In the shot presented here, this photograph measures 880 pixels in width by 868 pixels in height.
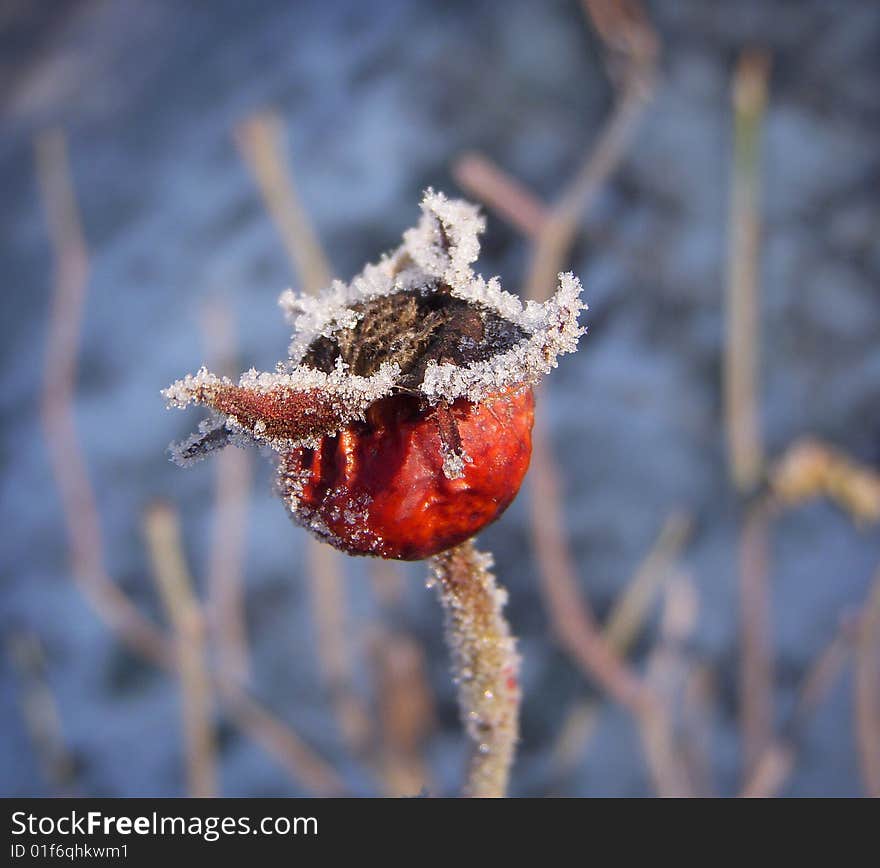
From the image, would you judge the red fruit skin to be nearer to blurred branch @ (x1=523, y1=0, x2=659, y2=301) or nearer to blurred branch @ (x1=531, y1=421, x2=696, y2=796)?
blurred branch @ (x1=531, y1=421, x2=696, y2=796)

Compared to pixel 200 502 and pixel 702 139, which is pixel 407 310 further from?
pixel 702 139

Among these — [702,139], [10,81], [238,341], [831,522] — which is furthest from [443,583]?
[10,81]

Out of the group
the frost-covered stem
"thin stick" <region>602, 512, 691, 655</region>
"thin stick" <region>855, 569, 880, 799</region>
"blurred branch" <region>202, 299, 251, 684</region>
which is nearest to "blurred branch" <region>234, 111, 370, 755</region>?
"blurred branch" <region>202, 299, 251, 684</region>

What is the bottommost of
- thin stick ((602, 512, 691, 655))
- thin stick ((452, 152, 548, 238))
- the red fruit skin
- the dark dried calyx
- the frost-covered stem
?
the frost-covered stem

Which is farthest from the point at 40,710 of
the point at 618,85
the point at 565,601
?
the point at 618,85

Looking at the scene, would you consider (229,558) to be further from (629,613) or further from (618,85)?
(618,85)

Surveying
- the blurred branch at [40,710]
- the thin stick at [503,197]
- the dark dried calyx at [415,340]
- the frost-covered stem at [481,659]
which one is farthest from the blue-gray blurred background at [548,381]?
the dark dried calyx at [415,340]
